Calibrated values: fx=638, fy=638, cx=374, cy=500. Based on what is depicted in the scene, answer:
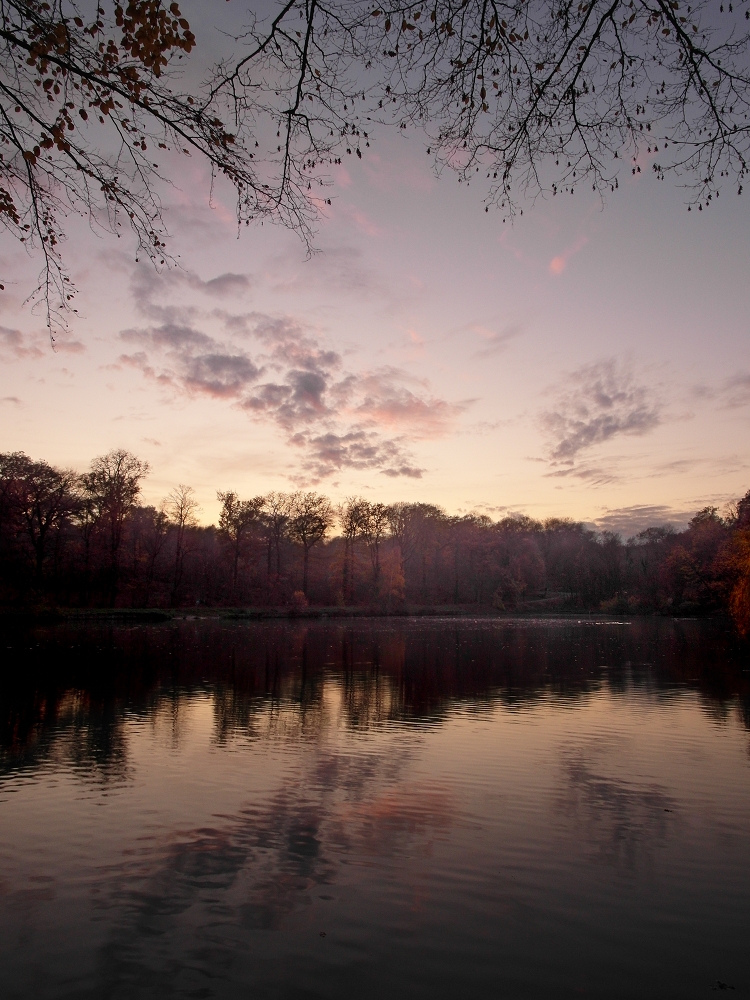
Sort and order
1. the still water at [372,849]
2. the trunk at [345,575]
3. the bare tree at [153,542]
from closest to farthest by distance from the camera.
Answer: the still water at [372,849]
the bare tree at [153,542]
the trunk at [345,575]

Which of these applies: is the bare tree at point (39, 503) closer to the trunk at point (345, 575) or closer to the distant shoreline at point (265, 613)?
the distant shoreline at point (265, 613)

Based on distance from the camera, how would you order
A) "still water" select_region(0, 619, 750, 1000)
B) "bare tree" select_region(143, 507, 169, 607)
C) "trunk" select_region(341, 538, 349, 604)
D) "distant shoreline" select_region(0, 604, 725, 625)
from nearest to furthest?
"still water" select_region(0, 619, 750, 1000), "distant shoreline" select_region(0, 604, 725, 625), "bare tree" select_region(143, 507, 169, 607), "trunk" select_region(341, 538, 349, 604)

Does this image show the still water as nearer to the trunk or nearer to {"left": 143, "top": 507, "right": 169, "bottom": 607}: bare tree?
{"left": 143, "top": 507, "right": 169, "bottom": 607}: bare tree

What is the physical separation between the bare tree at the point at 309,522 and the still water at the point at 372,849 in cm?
6224

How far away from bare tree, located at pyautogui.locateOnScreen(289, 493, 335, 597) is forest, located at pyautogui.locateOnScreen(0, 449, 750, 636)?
139 mm

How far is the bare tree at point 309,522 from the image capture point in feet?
255

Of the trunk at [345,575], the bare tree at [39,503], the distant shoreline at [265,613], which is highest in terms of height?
the bare tree at [39,503]

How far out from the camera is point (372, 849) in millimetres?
6594

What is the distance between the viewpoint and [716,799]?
831cm

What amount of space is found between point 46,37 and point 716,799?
11057 mm

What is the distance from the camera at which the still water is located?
456cm

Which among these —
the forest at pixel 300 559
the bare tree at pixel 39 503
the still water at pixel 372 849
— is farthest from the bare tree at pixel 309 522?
the still water at pixel 372 849

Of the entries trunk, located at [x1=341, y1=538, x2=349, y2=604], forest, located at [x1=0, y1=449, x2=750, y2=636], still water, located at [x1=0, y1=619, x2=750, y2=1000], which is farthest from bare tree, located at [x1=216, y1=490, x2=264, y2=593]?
still water, located at [x1=0, y1=619, x2=750, y2=1000]

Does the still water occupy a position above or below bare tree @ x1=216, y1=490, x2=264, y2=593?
below
